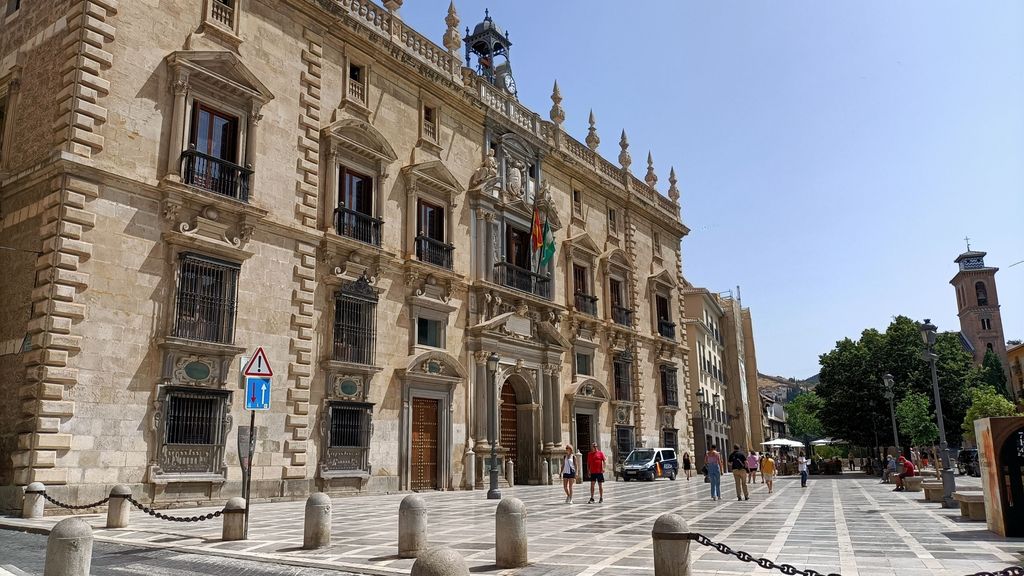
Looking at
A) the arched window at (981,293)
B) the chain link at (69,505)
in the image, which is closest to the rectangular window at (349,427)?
the chain link at (69,505)

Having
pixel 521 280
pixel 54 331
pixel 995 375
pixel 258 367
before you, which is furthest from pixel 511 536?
pixel 995 375

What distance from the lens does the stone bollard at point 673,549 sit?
6.92 m

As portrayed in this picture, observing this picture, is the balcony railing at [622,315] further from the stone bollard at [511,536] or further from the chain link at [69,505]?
the stone bollard at [511,536]

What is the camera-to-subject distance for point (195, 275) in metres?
16.6

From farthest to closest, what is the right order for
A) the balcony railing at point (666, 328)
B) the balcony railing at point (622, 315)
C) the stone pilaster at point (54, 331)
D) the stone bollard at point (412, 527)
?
1. the balcony railing at point (666, 328)
2. the balcony railing at point (622, 315)
3. the stone pilaster at point (54, 331)
4. the stone bollard at point (412, 527)

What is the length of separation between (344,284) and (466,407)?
Result: 21.2 ft

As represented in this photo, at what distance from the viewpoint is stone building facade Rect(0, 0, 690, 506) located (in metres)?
14.7

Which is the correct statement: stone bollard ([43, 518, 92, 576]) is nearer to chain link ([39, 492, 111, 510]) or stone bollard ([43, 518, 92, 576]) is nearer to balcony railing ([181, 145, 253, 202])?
chain link ([39, 492, 111, 510])

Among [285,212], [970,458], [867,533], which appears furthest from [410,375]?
[970,458]

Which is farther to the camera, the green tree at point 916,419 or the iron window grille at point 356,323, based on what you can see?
the green tree at point 916,419

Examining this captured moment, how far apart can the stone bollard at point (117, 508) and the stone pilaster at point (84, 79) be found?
7063mm

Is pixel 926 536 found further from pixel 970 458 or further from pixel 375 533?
pixel 970 458

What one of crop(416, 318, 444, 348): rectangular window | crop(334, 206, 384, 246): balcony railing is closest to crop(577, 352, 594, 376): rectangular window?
crop(416, 318, 444, 348): rectangular window

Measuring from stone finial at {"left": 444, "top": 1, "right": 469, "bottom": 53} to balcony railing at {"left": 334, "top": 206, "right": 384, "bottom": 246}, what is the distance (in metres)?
7.98
